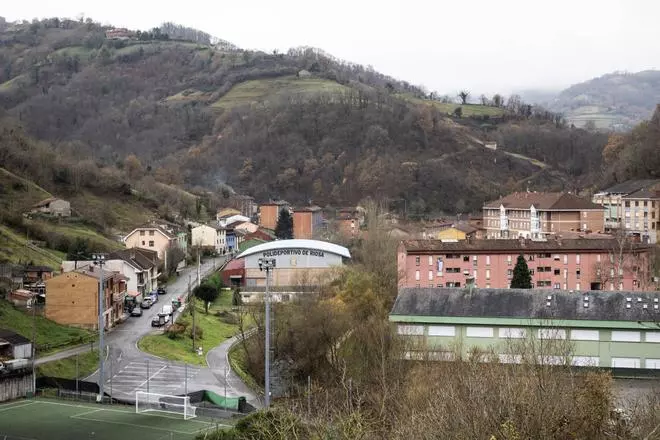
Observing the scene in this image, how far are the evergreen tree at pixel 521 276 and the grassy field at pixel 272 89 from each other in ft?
281

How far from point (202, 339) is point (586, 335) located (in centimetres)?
1492

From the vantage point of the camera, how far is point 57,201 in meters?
56.8

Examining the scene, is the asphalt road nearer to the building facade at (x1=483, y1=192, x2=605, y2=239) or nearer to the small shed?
the small shed

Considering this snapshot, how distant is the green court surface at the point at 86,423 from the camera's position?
20672 millimetres

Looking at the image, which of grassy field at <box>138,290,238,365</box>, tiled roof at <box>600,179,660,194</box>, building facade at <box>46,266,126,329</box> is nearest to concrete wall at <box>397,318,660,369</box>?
grassy field at <box>138,290,238,365</box>

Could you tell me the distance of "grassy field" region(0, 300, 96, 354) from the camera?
3028 cm

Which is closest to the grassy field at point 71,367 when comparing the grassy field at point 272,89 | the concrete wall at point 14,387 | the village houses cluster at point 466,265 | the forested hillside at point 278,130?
the concrete wall at point 14,387

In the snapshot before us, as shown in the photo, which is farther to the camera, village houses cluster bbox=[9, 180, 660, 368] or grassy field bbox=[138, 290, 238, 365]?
grassy field bbox=[138, 290, 238, 365]

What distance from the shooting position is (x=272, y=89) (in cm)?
13375

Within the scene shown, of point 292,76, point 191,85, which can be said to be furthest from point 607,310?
point 191,85

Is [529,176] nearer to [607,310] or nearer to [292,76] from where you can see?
[292,76]

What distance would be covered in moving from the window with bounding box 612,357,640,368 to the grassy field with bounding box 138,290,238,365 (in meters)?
13.6

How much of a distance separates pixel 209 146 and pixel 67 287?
267 feet

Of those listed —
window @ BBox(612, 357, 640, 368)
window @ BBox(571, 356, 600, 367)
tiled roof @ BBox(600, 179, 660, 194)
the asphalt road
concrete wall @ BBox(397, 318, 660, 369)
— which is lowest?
the asphalt road
